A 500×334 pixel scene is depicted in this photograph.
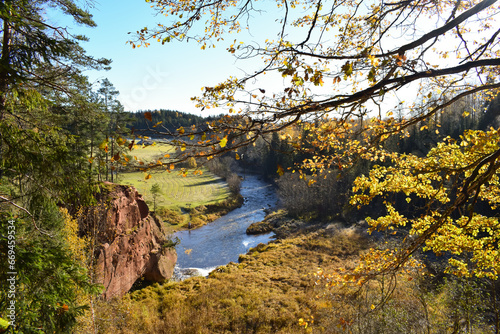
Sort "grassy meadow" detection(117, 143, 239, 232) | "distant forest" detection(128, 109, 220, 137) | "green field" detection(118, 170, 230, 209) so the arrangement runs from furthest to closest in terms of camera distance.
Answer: "green field" detection(118, 170, 230, 209) → "grassy meadow" detection(117, 143, 239, 232) → "distant forest" detection(128, 109, 220, 137)

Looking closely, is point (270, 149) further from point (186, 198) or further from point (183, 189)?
point (183, 189)

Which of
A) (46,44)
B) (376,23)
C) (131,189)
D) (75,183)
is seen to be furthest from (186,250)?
(376,23)

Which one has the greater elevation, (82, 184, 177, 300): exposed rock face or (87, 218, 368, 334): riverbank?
(82, 184, 177, 300): exposed rock face

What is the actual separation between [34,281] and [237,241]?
80.0ft

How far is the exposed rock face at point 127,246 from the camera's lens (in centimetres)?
1255

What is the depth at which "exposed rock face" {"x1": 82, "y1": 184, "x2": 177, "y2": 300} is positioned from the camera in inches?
494

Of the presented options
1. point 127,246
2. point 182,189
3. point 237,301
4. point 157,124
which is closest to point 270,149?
point 157,124

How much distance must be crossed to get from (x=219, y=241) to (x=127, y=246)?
14.1 meters

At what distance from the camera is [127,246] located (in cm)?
1455

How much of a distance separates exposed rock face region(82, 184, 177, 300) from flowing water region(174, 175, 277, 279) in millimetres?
3210

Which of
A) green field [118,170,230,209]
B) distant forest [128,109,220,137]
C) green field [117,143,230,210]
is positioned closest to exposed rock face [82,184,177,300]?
distant forest [128,109,220,137]

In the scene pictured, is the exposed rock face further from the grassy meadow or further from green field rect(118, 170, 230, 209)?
green field rect(118, 170, 230, 209)

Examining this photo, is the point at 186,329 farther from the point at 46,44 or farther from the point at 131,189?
the point at 46,44

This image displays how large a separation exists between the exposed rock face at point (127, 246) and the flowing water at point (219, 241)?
10.5 feet
